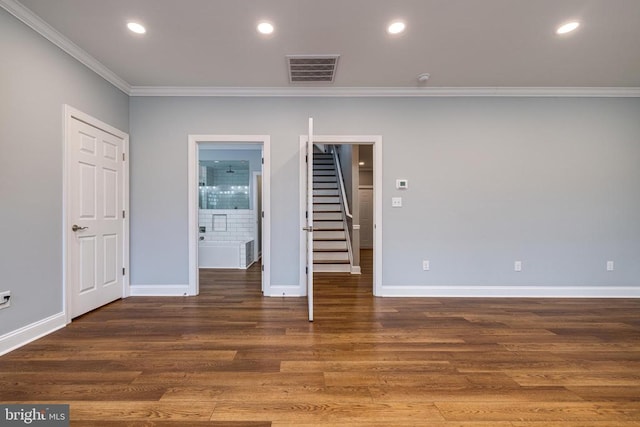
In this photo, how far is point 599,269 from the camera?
3.54 meters

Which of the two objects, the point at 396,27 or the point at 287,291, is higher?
the point at 396,27

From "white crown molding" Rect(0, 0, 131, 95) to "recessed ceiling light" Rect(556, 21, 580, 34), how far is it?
435 centimetres

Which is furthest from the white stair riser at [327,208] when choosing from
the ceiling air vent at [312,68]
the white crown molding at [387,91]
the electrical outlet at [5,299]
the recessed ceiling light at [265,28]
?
the electrical outlet at [5,299]

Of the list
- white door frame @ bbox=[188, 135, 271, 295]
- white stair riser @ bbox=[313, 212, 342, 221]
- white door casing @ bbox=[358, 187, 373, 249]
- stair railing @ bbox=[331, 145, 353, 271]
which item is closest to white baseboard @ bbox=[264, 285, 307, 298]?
white door frame @ bbox=[188, 135, 271, 295]

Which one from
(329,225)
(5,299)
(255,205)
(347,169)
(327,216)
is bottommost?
(5,299)

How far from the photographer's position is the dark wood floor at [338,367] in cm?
148

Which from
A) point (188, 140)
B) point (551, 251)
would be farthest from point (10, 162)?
point (551, 251)

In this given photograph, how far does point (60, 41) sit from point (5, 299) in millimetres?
2227

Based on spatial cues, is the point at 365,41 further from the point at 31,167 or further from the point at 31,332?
the point at 31,332

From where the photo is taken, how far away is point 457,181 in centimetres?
357

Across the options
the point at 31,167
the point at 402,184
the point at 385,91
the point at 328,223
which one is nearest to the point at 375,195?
the point at 402,184

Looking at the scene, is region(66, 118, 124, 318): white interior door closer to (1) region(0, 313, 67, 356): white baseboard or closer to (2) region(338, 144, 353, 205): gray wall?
(1) region(0, 313, 67, 356): white baseboard

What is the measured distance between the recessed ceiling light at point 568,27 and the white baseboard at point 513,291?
2.76 metres

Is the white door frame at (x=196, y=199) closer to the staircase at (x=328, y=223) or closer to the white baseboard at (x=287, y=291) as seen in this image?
the white baseboard at (x=287, y=291)
